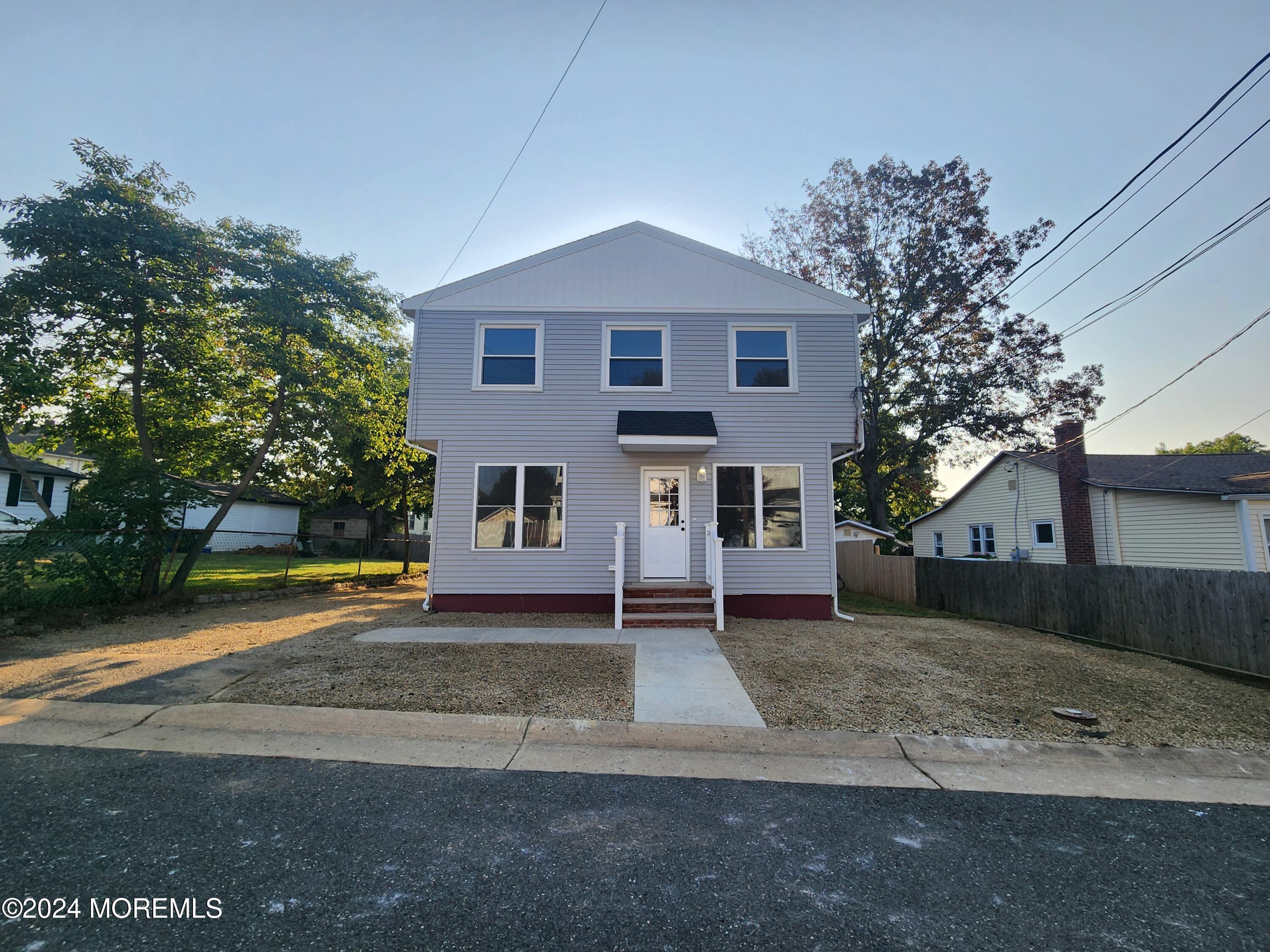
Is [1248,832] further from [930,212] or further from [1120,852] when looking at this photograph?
[930,212]

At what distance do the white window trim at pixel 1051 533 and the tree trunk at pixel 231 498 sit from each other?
21.2 meters

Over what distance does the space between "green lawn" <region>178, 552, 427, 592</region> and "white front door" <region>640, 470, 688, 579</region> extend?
901 cm

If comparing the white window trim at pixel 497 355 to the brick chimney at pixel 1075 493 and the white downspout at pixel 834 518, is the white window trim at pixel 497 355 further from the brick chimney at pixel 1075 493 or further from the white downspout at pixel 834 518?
the brick chimney at pixel 1075 493

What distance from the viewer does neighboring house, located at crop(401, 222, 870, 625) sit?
10078 mm

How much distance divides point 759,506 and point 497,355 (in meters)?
5.83

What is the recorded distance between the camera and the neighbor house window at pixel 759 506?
10.2m

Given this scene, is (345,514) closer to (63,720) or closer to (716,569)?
(716,569)

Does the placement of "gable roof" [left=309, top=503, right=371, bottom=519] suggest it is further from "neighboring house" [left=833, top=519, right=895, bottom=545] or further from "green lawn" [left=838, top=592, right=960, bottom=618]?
"green lawn" [left=838, top=592, right=960, bottom=618]

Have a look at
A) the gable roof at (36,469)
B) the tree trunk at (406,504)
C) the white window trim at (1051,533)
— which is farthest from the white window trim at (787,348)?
the gable roof at (36,469)

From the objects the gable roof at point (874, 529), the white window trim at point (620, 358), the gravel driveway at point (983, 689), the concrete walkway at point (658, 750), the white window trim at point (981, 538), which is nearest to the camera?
the concrete walkway at point (658, 750)

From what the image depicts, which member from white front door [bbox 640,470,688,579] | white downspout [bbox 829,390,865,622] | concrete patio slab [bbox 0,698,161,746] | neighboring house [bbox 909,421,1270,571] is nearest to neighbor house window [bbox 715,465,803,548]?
white downspout [bbox 829,390,865,622]

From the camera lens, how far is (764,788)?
12.1ft

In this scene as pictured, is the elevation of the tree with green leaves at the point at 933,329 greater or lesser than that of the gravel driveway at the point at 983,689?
greater

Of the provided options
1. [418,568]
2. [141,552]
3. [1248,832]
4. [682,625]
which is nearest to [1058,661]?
[1248,832]
